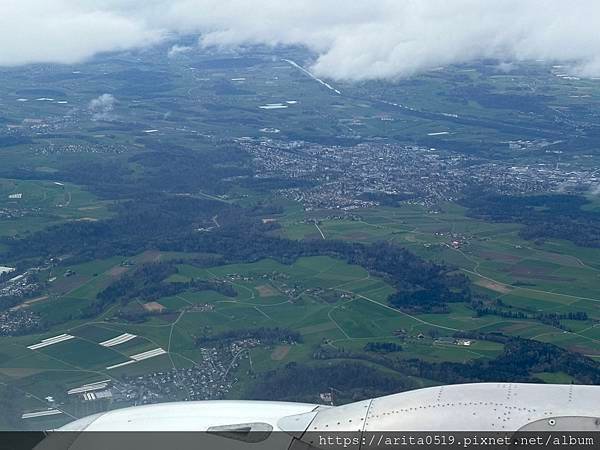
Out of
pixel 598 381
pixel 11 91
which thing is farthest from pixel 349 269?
pixel 11 91

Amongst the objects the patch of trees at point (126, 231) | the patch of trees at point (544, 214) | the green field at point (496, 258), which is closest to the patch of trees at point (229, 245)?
the patch of trees at point (126, 231)

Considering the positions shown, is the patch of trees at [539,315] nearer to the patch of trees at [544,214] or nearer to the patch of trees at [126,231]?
the patch of trees at [544,214]

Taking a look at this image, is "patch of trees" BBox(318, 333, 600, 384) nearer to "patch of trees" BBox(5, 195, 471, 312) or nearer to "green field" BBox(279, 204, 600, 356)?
"green field" BBox(279, 204, 600, 356)

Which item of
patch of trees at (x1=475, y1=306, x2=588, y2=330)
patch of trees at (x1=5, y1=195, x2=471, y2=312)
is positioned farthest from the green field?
patch of trees at (x1=5, y1=195, x2=471, y2=312)

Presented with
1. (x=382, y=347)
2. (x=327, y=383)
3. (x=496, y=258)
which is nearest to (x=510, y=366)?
(x=382, y=347)

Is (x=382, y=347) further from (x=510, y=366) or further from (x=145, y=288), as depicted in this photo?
(x=145, y=288)

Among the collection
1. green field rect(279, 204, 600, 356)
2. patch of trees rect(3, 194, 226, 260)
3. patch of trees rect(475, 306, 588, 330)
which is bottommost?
patch of trees rect(3, 194, 226, 260)
